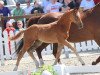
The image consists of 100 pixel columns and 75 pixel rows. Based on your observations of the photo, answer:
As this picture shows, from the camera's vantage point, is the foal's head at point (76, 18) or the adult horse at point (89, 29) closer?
the foal's head at point (76, 18)

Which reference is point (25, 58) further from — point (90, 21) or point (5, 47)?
point (90, 21)

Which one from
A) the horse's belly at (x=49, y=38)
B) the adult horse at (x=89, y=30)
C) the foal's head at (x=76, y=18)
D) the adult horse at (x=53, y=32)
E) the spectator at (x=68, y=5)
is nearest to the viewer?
the foal's head at (x=76, y=18)

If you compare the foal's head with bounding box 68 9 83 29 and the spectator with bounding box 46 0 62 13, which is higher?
the foal's head with bounding box 68 9 83 29

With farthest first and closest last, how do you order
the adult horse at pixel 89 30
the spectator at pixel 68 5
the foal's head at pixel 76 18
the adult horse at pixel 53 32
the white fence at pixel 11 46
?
the spectator at pixel 68 5 → the white fence at pixel 11 46 → the adult horse at pixel 89 30 → the adult horse at pixel 53 32 → the foal's head at pixel 76 18

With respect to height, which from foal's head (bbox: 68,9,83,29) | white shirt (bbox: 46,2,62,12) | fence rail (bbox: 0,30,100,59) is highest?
foal's head (bbox: 68,9,83,29)

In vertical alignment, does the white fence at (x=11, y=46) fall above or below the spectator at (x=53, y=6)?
below

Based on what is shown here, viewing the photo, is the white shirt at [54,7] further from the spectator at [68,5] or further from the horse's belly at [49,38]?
the horse's belly at [49,38]

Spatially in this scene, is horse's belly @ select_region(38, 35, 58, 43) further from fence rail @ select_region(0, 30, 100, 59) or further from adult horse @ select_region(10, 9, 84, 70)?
fence rail @ select_region(0, 30, 100, 59)

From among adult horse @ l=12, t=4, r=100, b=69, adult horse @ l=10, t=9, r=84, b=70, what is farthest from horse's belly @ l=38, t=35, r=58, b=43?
adult horse @ l=12, t=4, r=100, b=69

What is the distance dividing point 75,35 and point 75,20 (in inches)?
52.8

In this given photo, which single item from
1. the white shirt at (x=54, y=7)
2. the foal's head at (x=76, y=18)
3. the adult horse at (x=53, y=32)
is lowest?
the white shirt at (x=54, y=7)

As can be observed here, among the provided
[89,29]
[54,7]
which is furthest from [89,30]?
[54,7]

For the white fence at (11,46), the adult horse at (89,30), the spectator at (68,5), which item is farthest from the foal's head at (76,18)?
the spectator at (68,5)

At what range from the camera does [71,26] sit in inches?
403
